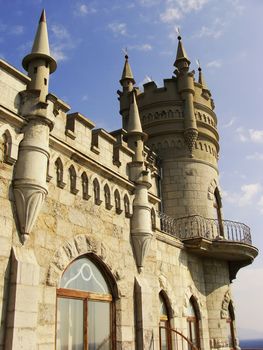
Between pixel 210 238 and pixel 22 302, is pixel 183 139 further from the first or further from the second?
pixel 22 302

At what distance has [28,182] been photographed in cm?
698

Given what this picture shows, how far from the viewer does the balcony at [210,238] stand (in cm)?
1459

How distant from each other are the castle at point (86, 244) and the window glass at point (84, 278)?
0.07ft

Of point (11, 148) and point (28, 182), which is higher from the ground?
point (11, 148)


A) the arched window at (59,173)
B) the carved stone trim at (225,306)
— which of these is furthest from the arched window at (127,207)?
the carved stone trim at (225,306)

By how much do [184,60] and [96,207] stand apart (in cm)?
1139

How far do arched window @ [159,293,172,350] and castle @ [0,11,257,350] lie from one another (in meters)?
0.03

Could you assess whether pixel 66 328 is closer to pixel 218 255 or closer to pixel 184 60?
pixel 218 255

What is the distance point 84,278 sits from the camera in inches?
335

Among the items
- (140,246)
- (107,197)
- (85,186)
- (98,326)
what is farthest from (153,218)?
(98,326)

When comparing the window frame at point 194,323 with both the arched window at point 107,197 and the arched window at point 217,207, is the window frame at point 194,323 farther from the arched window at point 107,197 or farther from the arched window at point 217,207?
the arched window at point 107,197

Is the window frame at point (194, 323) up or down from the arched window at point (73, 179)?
down

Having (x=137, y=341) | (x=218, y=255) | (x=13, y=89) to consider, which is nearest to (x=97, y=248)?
(x=137, y=341)

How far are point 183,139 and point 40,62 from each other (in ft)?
32.7
